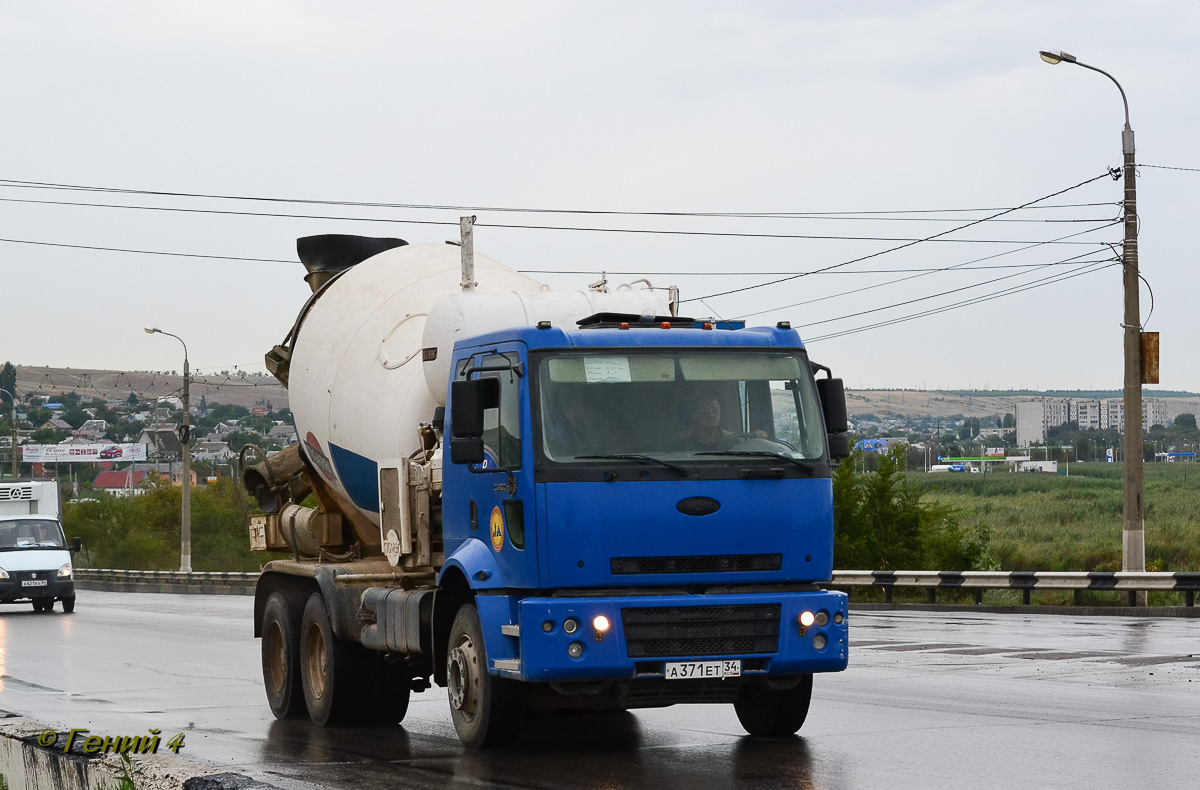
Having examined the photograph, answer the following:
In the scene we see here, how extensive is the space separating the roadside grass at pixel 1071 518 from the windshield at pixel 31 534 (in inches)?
786

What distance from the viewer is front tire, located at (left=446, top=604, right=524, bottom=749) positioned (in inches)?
377

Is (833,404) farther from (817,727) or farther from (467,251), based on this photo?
(467,251)

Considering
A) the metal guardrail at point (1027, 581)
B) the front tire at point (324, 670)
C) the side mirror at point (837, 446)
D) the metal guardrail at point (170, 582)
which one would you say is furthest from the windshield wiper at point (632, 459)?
the metal guardrail at point (170, 582)

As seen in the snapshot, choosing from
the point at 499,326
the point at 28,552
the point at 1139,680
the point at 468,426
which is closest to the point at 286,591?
the point at 499,326

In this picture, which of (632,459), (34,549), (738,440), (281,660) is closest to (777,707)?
(738,440)

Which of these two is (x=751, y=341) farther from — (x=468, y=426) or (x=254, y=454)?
(x=254, y=454)

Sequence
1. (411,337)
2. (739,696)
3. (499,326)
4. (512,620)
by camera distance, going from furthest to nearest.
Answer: (411,337) → (499,326) → (739,696) → (512,620)

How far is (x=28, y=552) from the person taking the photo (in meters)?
32.5

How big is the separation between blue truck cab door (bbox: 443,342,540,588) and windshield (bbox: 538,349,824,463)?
183mm

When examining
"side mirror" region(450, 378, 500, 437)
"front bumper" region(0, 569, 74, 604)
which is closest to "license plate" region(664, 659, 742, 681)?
"side mirror" region(450, 378, 500, 437)

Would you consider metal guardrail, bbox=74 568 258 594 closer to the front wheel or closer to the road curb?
the front wheel

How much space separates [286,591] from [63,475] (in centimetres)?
14608

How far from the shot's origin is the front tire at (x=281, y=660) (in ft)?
41.2

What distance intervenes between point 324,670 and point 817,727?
3.85 meters
